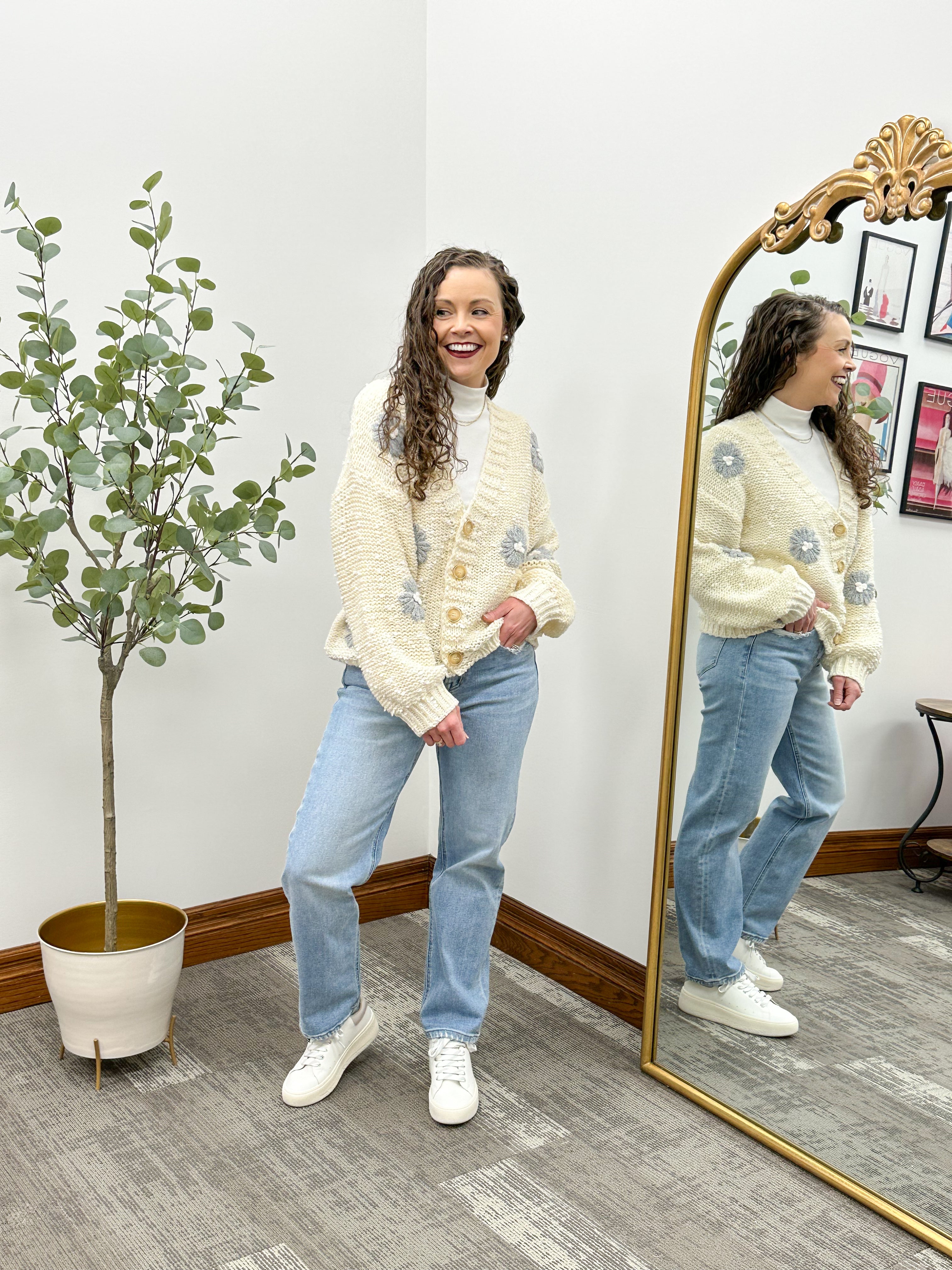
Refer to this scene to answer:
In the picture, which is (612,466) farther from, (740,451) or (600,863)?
(600,863)

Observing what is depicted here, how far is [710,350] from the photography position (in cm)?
184

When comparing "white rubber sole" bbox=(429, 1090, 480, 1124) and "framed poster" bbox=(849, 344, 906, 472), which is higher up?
"framed poster" bbox=(849, 344, 906, 472)

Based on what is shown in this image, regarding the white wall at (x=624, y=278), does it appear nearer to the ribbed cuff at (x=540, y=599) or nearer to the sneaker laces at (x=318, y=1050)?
the ribbed cuff at (x=540, y=599)

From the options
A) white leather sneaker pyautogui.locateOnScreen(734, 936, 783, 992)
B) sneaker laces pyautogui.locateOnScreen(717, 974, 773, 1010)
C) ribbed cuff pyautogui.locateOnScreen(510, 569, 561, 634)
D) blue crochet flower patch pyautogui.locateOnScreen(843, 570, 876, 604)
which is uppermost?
blue crochet flower patch pyautogui.locateOnScreen(843, 570, 876, 604)

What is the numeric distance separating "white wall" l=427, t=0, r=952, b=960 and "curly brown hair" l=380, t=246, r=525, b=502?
0.40 metres

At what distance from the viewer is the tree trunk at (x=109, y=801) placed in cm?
196

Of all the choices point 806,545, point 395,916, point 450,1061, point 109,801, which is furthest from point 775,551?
point 395,916

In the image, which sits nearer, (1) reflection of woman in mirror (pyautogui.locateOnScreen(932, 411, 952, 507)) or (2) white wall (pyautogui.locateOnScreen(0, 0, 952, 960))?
(1) reflection of woman in mirror (pyautogui.locateOnScreen(932, 411, 952, 507))

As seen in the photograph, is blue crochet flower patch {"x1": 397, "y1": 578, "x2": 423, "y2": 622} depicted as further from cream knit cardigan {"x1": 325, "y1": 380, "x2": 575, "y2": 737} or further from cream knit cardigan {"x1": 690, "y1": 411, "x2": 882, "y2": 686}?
cream knit cardigan {"x1": 690, "y1": 411, "x2": 882, "y2": 686}

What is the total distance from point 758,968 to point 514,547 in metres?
0.81

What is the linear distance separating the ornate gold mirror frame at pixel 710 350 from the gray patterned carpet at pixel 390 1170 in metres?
0.03

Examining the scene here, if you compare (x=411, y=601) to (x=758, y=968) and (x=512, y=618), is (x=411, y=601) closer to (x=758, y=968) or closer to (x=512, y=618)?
(x=512, y=618)

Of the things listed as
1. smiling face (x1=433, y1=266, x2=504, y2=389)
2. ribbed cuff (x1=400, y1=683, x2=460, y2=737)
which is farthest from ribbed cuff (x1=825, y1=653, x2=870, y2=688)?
smiling face (x1=433, y1=266, x2=504, y2=389)

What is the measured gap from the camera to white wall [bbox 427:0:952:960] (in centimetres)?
164
